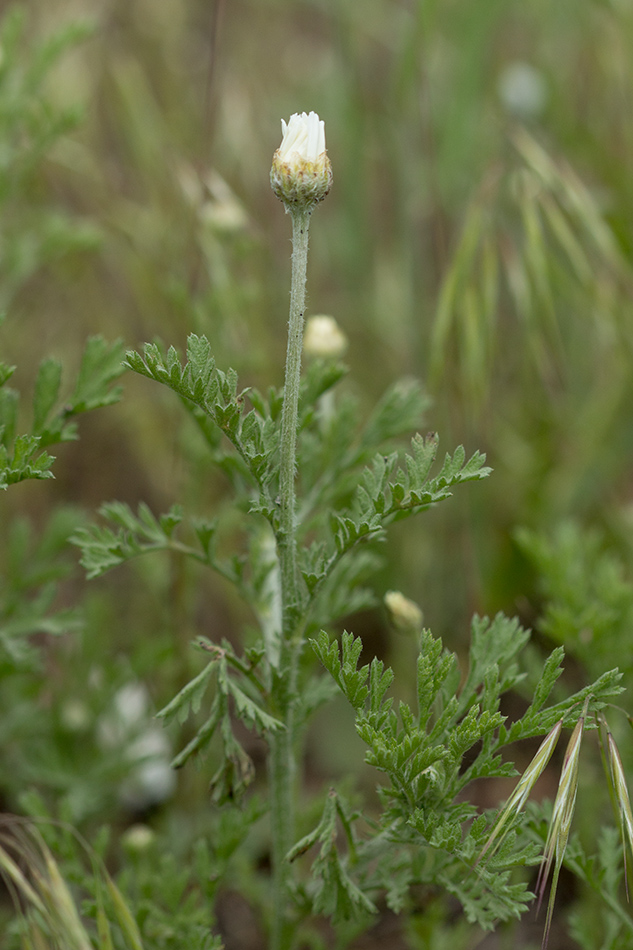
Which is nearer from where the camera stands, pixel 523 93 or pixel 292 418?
pixel 292 418

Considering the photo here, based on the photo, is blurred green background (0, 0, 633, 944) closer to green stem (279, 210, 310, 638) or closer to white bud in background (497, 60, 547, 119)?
white bud in background (497, 60, 547, 119)

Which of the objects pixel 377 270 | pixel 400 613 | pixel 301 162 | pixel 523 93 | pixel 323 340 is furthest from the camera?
pixel 377 270

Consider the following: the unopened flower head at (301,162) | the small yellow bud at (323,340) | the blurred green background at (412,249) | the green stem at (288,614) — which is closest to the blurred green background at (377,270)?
the blurred green background at (412,249)

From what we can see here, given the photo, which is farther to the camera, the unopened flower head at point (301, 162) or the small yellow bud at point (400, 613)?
the small yellow bud at point (400, 613)

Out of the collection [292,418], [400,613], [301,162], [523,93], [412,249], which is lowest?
[400,613]

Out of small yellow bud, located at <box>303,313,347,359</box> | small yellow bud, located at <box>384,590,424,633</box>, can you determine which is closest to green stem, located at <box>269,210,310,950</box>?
small yellow bud, located at <box>384,590,424,633</box>

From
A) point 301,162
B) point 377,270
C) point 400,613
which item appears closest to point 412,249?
point 377,270

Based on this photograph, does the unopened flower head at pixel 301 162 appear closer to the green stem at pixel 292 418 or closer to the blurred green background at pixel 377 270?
the green stem at pixel 292 418

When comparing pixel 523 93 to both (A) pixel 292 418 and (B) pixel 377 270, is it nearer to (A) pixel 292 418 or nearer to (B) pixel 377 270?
(B) pixel 377 270
